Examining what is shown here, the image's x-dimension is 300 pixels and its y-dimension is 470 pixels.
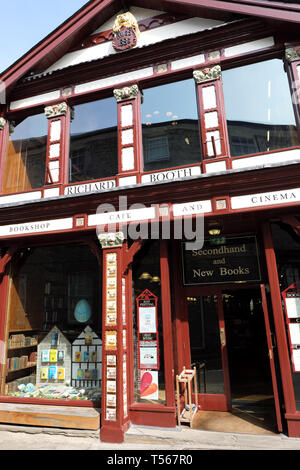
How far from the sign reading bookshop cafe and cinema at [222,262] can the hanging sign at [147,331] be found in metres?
1.01

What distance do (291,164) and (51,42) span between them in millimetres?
7007

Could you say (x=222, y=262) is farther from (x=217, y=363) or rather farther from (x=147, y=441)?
(x=147, y=441)

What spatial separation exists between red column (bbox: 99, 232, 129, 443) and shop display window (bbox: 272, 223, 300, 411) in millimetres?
3305

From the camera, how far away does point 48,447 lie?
5.77 meters

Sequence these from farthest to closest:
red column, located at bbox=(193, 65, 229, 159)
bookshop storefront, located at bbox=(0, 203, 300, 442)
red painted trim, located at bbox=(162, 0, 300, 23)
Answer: red column, located at bbox=(193, 65, 229, 159)
red painted trim, located at bbox=(162, 0, 300, 23)
bookshop storefront, located at bbox=(0, 203, 300, 442)

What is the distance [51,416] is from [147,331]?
2.64 m

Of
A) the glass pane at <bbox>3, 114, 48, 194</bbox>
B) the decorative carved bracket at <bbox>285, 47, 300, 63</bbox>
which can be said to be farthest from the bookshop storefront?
the decorative carved bracket at <bbox>285, 47, 300, 63</bbox>

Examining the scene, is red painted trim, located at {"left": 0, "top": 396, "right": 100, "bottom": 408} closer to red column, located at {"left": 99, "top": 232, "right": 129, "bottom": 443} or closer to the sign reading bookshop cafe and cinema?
red column, located at {"left": 99, "top": 232, "right": 129, "bottom": 443}

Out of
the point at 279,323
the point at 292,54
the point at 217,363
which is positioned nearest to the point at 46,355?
the point at 217,363

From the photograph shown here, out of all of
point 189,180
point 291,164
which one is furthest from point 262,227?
point 189,180

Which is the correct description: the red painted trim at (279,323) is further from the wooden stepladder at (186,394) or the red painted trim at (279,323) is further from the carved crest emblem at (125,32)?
the carved crest emblem at (125,32)

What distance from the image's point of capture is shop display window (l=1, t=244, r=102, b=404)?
762cm

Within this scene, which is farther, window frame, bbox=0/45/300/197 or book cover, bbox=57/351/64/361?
book cover, bbox=57/351/64/361
